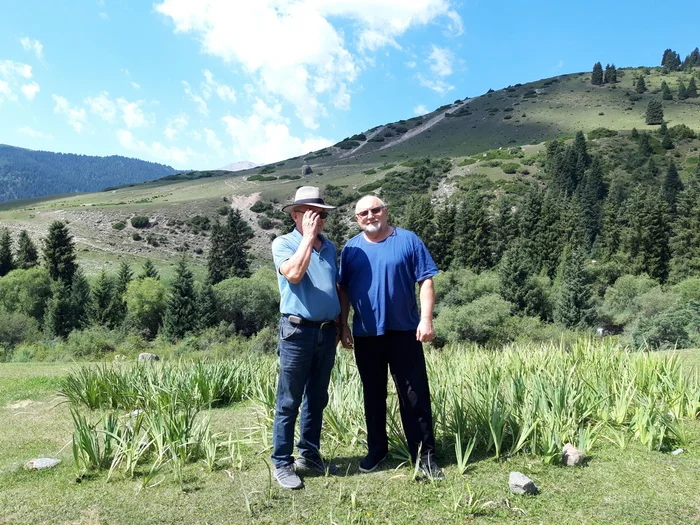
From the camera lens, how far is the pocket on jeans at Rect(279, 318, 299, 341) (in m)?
3.25

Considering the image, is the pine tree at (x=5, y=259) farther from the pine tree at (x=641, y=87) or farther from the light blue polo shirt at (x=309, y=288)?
the pine tree at (x=641, y=87)

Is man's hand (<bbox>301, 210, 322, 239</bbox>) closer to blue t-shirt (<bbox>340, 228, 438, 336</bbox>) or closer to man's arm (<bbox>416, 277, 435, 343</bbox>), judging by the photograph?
blue t-shirt (<bbox>340, 228, 438, 336</bbox>)

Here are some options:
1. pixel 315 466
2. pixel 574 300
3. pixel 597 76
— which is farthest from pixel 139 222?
pixel 597 76

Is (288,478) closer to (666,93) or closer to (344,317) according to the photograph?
(344,317)

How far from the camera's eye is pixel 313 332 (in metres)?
3.30

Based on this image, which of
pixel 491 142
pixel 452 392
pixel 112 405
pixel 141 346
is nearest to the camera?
pixel 452 392

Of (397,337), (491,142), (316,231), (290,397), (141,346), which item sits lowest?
(141,346)

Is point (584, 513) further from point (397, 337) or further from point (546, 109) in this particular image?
point (546, 109)

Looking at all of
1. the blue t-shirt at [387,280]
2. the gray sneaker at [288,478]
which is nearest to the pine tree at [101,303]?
the gray sneaker at [288,478]

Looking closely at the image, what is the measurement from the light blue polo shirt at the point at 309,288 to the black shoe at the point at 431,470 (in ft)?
3.99

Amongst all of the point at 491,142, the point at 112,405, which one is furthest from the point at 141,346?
the point at 491,142

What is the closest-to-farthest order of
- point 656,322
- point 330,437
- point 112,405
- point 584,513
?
1. point 584,513
2. point 330,437
3. point 112,405
4. point 656,322

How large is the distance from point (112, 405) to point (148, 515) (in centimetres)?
347

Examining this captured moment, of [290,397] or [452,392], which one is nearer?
[290,397]
